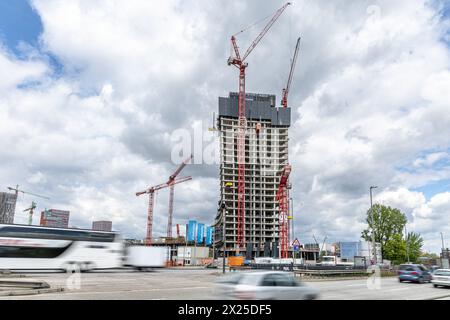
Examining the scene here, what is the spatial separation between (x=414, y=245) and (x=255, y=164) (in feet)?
290

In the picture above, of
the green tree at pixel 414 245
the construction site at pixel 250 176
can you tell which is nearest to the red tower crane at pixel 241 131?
the construction site at pixel 250 176

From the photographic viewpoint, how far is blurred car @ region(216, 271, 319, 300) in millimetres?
11281

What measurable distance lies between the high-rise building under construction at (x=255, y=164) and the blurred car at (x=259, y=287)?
135m

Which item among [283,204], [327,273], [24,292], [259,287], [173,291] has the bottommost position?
[173,291]

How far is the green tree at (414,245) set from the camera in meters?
78.8

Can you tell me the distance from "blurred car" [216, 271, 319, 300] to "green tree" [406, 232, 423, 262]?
74.0 metres

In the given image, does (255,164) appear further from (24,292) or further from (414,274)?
(24,292)

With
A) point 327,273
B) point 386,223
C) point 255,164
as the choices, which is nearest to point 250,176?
point 255,164

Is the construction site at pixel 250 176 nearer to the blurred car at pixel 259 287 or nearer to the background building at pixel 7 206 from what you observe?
the background building at pixel 7 206

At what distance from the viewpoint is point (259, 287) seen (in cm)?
1147

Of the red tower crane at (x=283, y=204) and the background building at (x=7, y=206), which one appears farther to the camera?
the background building at (x=7, y=206)
